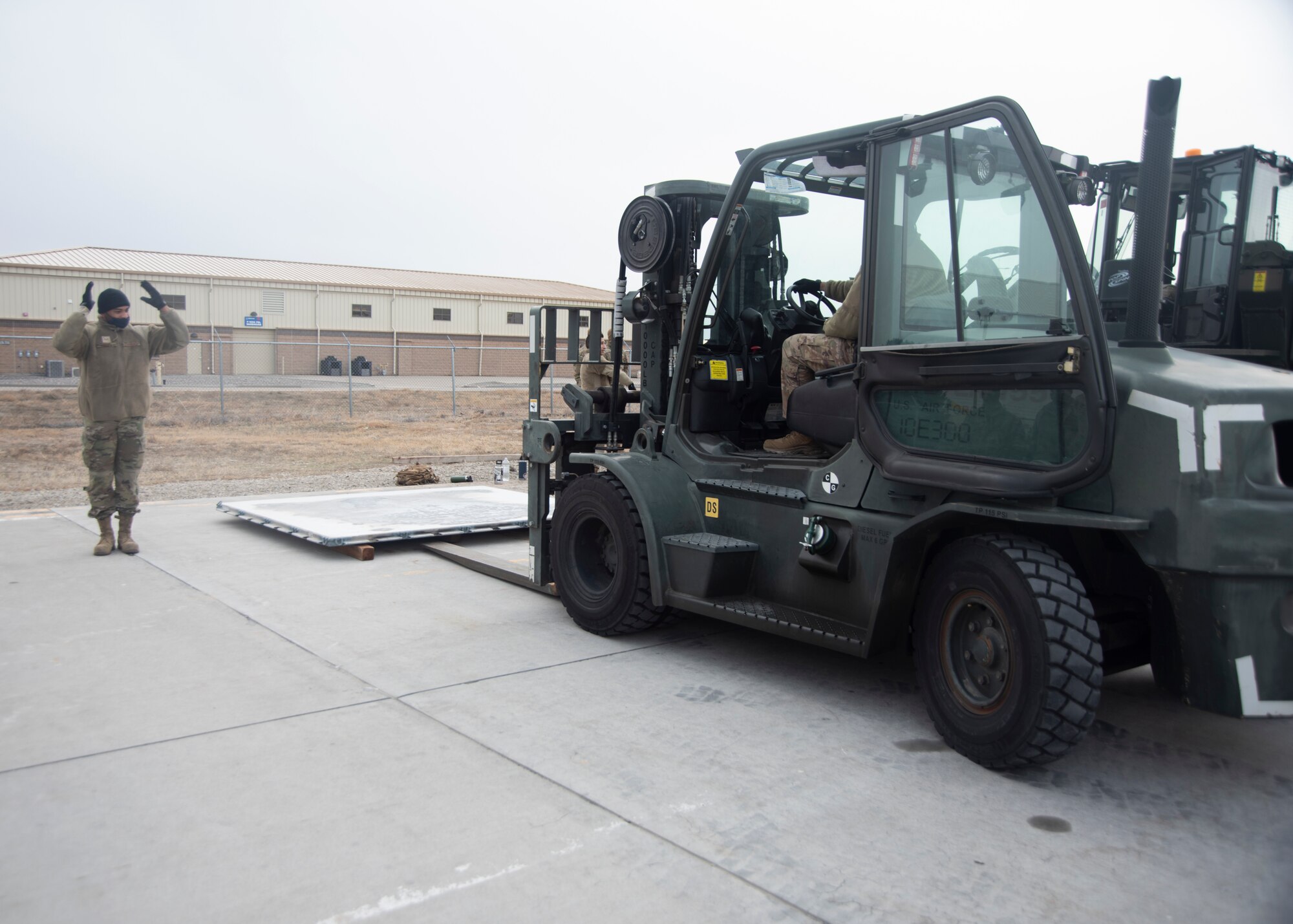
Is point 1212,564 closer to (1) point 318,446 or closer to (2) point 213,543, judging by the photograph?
(2) point 213,543

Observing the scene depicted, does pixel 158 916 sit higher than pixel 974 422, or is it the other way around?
pixel 974 422

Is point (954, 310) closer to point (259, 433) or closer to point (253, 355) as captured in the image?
point (259, 433)

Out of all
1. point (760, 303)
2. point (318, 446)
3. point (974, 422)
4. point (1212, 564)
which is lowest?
point (318, 446)

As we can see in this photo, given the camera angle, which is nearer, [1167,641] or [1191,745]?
[1167,641]

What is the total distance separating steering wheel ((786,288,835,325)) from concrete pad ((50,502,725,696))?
73.5 inches

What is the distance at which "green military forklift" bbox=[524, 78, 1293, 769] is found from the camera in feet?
10.6

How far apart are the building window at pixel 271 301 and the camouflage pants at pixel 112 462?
111 feet

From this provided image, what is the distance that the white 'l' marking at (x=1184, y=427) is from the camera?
3.18m

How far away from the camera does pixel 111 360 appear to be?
738 centimetres

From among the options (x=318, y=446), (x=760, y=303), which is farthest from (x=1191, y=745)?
(x=318, y=446)

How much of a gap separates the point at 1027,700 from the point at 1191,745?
3.57 ft

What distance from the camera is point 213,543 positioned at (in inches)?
312

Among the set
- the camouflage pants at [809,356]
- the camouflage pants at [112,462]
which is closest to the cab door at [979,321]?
the camouflage pants at [809,356]

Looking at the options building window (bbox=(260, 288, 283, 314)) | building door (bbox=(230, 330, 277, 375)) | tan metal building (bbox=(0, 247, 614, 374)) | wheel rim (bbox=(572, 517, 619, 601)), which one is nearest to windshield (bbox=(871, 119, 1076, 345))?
wheel rim (bbox=(572, 517, 619, 601))
